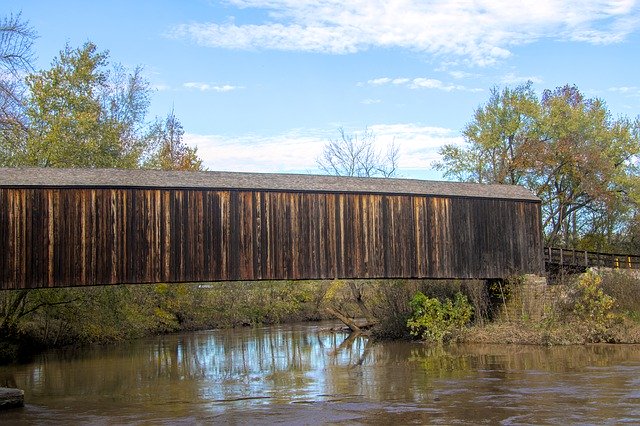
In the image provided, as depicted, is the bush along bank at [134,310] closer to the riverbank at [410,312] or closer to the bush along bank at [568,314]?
the riverbank at [410,312]

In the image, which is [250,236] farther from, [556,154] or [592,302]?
[556,154]

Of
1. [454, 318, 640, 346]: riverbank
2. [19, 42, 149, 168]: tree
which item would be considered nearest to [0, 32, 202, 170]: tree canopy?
[19, 42, 149, 168]: tree

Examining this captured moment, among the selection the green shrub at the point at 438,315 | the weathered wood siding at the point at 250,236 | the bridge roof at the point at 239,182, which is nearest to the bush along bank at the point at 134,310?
the weathered wood siding at the point at 250,236

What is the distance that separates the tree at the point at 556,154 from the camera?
110 feet

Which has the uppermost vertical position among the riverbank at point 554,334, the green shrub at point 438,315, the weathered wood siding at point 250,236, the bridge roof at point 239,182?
the bridge roof at point 239,182

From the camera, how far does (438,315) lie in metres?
23.0

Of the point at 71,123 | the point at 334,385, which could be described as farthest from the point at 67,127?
the point at 334,385

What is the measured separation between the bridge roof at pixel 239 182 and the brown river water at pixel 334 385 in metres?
4.68

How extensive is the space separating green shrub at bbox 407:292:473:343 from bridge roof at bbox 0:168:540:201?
3435 mm

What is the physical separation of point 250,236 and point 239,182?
1.52 m

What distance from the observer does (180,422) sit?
36.3 feet

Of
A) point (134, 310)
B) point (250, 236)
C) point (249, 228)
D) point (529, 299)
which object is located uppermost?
point (249, 228)

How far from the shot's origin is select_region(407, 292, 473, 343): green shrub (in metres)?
22.8

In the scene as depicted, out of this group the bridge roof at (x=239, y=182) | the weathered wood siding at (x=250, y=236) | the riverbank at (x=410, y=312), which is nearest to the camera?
the weathered wood siding at (x=250, y=236)
